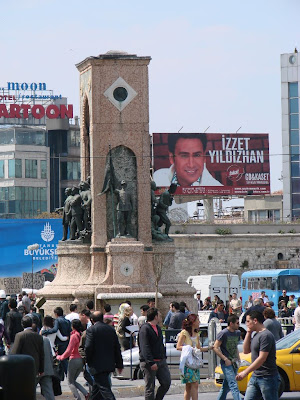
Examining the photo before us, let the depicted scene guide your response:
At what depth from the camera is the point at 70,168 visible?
106 meters

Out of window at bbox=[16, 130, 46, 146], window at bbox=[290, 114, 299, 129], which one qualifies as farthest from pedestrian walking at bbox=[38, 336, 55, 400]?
window at bbox=[16, 130, 46, 146]

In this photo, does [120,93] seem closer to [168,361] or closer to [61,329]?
[168,361]

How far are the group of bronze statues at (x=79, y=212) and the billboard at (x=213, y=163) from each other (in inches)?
1871

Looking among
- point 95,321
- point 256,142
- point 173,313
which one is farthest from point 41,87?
point 95,321

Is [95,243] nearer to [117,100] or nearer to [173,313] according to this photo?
[117,100]

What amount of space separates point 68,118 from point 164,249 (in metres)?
77.7

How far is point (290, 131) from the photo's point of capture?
86.6 m

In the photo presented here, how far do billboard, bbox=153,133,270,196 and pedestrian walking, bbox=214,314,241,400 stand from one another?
6319 centimetres

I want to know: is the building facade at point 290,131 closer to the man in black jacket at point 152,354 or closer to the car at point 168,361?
the car at point 168,361

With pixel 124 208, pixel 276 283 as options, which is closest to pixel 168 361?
pixel 124 208

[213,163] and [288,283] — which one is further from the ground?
[213,163]

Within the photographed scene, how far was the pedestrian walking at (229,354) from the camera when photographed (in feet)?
43.3

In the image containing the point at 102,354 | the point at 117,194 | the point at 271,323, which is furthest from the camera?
the point at 117,194

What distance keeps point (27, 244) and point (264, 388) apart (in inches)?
1892
